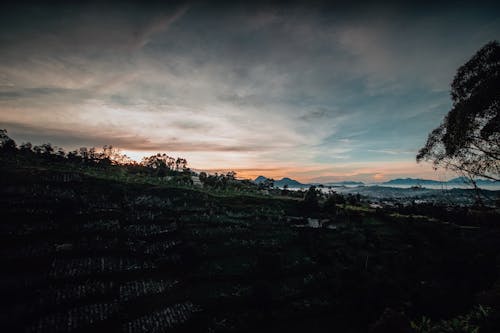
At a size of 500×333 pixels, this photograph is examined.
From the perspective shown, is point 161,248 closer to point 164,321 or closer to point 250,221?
point 164,321

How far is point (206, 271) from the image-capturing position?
3119 centimetres

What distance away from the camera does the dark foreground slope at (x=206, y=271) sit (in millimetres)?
20000

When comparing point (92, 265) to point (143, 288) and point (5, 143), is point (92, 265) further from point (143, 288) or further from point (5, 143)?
point (5, 143)

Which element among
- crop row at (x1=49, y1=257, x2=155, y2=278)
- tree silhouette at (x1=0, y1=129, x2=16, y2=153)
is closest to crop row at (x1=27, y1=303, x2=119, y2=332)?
crop row at (x1=49, y1=257, x2=155, y2=278)

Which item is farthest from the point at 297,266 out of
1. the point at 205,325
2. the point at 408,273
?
the point at 205,325

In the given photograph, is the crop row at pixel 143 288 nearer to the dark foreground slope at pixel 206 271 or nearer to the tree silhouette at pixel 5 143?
the dark foreground slope at pixel 206 271

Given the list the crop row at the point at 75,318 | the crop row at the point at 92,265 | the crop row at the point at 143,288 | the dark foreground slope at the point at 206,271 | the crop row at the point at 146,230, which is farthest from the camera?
the crop row at the point at 146,230

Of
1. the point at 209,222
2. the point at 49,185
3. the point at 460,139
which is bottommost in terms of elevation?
the point at 209,222

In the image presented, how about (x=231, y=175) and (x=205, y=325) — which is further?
(x=231, y=175)

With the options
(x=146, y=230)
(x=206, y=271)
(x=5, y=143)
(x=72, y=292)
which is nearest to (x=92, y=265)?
(x=72, y=292)

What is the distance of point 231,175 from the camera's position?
6373 inches

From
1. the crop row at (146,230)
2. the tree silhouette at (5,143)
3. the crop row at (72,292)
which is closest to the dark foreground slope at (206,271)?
the crop row at (72,292)

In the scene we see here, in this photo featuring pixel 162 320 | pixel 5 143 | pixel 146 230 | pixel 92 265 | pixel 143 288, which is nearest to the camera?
pixel 162 320

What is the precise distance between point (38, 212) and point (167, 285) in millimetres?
25045
